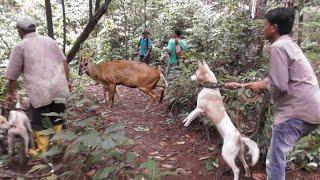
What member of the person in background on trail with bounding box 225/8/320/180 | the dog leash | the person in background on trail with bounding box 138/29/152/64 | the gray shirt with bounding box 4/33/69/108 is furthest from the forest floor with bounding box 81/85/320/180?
the person in background on trail with bounding box 138/29/152/64

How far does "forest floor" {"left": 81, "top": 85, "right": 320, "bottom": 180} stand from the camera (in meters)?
4.90

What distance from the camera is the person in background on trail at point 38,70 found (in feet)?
15.2

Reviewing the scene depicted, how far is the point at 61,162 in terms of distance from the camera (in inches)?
165

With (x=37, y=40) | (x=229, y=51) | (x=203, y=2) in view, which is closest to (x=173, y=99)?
(x=229, y=51)

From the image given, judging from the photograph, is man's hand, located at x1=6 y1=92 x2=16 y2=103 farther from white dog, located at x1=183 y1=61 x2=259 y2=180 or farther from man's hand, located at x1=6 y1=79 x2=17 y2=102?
white dog, located at x1=183 y1=61 x2=259 y2=180

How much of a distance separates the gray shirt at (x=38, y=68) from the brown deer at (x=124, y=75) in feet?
12.7

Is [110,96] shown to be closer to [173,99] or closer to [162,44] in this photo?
[173,99]

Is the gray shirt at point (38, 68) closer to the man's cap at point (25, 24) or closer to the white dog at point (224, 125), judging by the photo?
the man's cap at point (25, 24)

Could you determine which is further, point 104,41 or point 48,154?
point 104,41

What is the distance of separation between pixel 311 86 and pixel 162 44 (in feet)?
44.8

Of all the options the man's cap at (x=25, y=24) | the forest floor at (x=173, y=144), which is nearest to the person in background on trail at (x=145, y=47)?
the forest floor at (x=173, y=144)

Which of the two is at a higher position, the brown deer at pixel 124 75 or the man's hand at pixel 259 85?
the man's hand at pixel 259 85

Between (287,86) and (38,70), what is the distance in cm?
291

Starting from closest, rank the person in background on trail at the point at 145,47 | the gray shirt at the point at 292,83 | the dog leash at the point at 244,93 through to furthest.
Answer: the gray shirt at the point at 292,83, the dog leash at the point at 244,93, the person in background on trail at the point at 145,47
